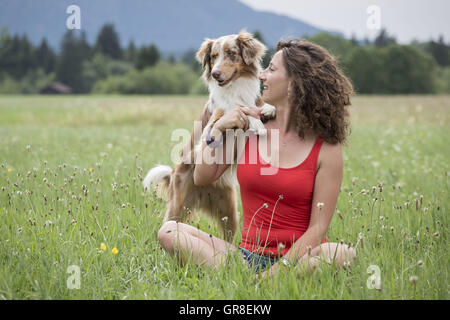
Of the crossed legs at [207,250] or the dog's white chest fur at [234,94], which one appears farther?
the dog's white chest fur at [234,94]

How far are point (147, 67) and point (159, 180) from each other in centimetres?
6551

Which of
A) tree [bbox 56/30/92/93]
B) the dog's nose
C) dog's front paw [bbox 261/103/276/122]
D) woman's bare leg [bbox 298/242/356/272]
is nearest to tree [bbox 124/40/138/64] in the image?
tree [bbox 56/30/92/93]

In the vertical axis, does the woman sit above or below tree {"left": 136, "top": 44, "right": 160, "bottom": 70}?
below

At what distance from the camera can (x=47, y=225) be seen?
9.05ft

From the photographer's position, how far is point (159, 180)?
4.04 meters

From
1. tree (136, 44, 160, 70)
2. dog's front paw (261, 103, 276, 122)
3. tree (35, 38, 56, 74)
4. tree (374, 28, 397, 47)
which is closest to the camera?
dog's front paw (261, 103, 276, 122)

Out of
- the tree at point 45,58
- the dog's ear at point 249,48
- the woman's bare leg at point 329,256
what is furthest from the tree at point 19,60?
the woman's bare leg at point 329,256

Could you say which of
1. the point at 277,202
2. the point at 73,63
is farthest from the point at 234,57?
the point at 73,63

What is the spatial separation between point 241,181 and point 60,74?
204ft

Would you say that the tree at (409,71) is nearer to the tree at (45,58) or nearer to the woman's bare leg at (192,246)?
the tree at (45,58)

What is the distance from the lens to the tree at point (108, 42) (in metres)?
69.0

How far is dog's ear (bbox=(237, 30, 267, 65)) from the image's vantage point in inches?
145

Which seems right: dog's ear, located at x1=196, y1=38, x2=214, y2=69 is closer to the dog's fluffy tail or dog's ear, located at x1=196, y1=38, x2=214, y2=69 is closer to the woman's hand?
the dog's fluffy tail

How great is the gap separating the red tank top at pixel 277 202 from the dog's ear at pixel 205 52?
4.87 feet
